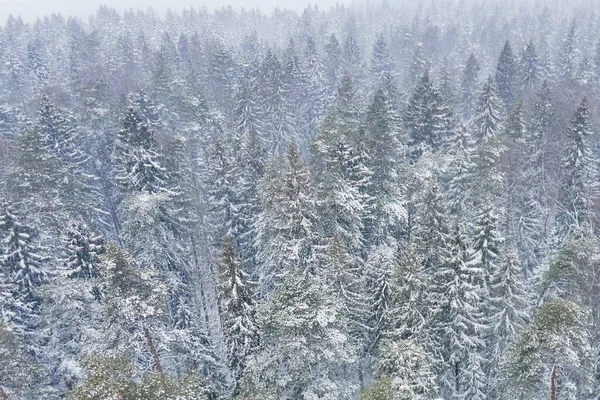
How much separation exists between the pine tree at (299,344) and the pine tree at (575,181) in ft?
84.5

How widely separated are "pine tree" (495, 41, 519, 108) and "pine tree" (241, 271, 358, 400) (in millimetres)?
51703

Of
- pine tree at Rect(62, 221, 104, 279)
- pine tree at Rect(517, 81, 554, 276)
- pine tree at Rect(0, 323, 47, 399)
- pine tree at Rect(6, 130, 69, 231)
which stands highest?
pine tree at Rect(6, 130, 69, 231)

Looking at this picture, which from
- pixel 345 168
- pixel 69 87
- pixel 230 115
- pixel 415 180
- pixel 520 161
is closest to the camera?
pixel 345 168

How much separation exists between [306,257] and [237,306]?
22.2ft

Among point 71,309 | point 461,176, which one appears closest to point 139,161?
point 71,309

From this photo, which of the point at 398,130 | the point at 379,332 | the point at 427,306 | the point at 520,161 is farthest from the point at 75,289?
the point at 520,161

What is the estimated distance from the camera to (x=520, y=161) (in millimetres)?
41625

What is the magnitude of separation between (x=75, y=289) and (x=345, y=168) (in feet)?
63.2

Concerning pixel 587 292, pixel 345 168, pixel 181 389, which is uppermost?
pixel 345 168

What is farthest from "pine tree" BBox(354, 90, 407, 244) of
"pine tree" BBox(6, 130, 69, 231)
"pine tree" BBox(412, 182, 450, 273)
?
"pine tree" BBox(6, 130, 69, 231)

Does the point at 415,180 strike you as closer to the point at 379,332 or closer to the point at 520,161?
the point at 520,161

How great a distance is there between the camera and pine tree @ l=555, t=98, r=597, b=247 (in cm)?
3784

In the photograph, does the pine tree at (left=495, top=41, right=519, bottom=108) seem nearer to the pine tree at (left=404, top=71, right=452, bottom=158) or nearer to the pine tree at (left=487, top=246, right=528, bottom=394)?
the pine tree at (left=404, top=71, right=452, bottom=158)

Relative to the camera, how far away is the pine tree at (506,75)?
61.7 meters
